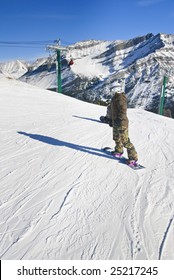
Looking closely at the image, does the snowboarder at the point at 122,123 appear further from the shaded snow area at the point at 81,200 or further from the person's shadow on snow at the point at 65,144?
the person's shadow on snow at the point at 65,144

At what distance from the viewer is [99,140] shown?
29.4ft

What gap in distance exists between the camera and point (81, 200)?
471 cm

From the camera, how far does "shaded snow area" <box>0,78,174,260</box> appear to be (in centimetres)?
356

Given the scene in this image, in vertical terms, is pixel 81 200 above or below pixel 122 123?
below

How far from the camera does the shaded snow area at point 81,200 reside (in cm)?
356

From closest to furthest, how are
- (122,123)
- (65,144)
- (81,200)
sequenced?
(81,200) → (122,123) → (65,144)

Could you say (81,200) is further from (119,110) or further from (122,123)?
(119,110)

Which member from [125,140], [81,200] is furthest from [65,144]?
[81,200]

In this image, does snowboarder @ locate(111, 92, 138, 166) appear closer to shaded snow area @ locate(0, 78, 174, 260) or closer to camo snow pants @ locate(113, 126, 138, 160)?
camo snow pants @ locate(113, 126, 138, 160)

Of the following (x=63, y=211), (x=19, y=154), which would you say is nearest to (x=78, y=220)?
(x=63, y=211)

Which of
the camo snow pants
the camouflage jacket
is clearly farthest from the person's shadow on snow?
the camouflage jacket

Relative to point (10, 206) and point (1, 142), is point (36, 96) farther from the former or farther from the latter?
point (10, 206)

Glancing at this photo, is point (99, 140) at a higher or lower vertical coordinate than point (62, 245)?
higher

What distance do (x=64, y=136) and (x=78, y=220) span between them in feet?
16.8
